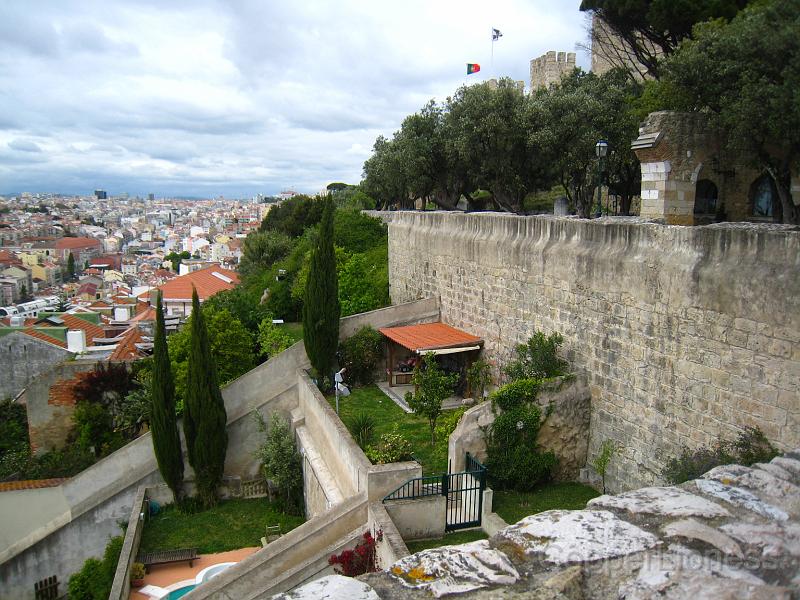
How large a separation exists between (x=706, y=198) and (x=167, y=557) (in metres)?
13.7

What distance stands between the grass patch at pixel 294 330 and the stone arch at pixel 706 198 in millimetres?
11691

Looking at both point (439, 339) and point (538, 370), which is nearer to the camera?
point (538, 370)

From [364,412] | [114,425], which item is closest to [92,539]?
[114,425]

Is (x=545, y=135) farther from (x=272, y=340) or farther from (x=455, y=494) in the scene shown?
(x=455, y=494)

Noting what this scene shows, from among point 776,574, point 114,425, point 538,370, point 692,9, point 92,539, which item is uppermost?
point 692,9

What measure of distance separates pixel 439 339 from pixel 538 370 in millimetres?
4202

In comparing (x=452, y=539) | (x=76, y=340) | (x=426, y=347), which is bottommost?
(x=76, y=340)

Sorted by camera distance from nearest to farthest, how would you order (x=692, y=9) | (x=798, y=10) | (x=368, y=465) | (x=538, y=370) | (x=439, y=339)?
(x=368, y=465)
(x=538, y=370)
(x=798, y=10)
(x=439, y=339)
(x=692, y=9)

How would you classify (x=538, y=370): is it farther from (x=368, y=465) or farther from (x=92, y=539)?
(x=92, y=539)

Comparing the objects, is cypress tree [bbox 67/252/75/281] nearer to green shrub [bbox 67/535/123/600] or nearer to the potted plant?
green shrub [bbox 67/535/123/600]

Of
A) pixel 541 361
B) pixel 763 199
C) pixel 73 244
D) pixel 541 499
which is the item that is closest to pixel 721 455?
pixel 541 499

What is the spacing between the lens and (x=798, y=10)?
478 inches

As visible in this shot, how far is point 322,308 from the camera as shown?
51.7 feet

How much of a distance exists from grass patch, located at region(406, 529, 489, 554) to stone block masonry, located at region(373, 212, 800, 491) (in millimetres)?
2662
